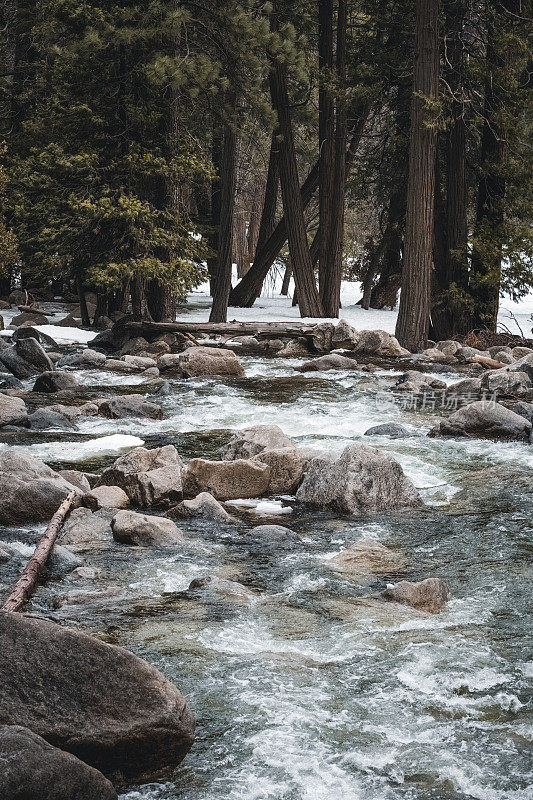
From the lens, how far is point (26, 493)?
19.9 feet

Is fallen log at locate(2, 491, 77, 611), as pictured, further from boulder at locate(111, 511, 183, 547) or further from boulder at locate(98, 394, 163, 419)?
boulder at locate(98, 394, 163, 419)

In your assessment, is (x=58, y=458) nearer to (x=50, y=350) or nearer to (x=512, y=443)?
(x=512, y=443)

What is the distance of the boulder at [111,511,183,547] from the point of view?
5660 mm

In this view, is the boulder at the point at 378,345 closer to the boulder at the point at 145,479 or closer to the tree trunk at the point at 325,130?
the tree trunk at the point at 325,130

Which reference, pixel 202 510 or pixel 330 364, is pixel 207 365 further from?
pixel 202 510

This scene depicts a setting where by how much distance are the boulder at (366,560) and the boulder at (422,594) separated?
0.42m

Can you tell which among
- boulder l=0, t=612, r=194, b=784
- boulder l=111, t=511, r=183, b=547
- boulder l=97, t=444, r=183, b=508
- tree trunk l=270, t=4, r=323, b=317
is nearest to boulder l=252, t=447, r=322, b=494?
boulder l=97, t=444, r=183, b=508

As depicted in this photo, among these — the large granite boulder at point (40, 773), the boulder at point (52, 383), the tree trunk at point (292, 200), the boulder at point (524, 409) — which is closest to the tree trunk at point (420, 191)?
the tree trunk at point (292, 200)

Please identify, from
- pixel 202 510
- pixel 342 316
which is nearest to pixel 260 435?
pixel 202 510

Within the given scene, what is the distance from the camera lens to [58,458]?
7980mm

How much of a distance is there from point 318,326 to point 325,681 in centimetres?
1333

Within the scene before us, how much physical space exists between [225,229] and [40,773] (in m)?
17.6

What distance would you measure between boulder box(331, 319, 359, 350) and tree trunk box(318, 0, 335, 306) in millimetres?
4193

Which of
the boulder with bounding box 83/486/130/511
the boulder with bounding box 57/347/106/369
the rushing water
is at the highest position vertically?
the boulder with bounding box 57/347/106/369
